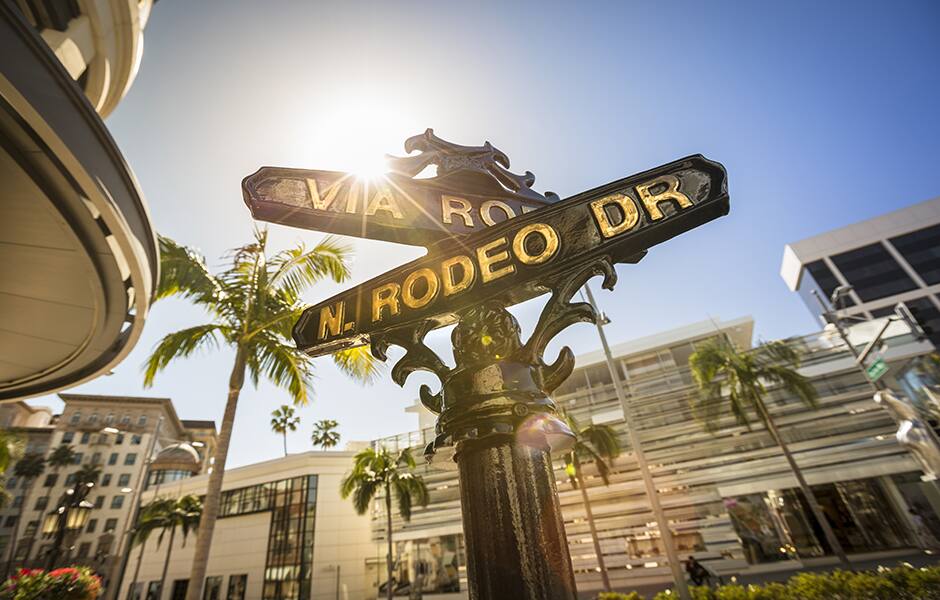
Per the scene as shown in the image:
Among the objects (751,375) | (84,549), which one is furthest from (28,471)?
(751,375)

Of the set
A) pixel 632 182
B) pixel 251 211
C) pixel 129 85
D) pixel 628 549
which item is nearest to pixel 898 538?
pixel 628 549

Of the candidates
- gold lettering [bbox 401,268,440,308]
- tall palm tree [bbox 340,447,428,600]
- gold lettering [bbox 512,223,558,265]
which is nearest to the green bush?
gold lettering [bbox 512,223,558,265]

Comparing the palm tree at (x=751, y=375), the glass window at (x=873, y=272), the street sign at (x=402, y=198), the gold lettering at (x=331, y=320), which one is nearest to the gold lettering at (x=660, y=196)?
the street sign at (x=402, y=198)

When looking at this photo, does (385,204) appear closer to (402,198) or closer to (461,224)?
(402,198)

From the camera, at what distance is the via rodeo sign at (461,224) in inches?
70.1

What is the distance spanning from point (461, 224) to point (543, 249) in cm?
70

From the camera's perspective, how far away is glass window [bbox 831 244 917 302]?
1956 inches

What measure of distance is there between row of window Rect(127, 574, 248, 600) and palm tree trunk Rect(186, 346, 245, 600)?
27.5 meters

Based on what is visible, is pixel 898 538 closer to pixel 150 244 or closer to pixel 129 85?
pixel 150 244

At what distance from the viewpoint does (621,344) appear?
100 feet

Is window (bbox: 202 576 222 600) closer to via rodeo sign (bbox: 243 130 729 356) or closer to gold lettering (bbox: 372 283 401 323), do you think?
via rodeo sign (bbox: 243 130 729 356)

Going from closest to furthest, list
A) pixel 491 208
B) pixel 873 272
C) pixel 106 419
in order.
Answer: pixel 491 208
pixel 873 272
pixel 106 419

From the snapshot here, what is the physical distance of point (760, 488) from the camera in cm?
1934

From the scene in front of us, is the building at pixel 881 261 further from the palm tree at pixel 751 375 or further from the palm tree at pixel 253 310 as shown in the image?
the palm tree at pixel 253 310
